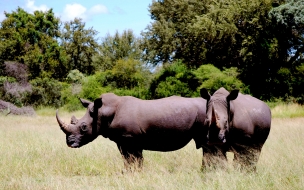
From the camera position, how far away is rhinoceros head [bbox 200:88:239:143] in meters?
5.68

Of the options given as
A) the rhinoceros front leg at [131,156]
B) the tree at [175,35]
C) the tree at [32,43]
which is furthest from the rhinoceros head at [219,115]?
the tree at [32,43]

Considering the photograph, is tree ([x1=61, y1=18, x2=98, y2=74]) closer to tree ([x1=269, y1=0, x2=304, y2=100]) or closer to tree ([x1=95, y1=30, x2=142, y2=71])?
tree ([x1=95, y1=30, x2=142, y2=71])

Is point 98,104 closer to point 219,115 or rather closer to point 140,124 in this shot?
point 140,124

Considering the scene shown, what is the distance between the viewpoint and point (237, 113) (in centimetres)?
630

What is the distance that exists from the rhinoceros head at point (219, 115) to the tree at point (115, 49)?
1608 inches

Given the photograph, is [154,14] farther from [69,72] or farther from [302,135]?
[302,135]

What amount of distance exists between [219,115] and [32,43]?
124ft

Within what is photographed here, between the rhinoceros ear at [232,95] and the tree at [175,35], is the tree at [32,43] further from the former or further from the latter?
the rhinoceros ear at [232,95]

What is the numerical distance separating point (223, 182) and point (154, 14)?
33.5 metres

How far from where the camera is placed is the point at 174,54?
119 ft

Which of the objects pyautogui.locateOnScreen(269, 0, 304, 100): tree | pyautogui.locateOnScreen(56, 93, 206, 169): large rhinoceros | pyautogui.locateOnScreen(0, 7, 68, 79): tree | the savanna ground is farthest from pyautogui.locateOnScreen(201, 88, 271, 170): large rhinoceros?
pyautogui.locateOnScreen(0, 7, 68, 79): tree

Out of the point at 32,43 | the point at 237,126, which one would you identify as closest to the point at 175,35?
the point at 32,43

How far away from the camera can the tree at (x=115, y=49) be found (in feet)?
157

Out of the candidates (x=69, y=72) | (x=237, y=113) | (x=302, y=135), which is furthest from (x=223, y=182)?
(x=69, y=72)
